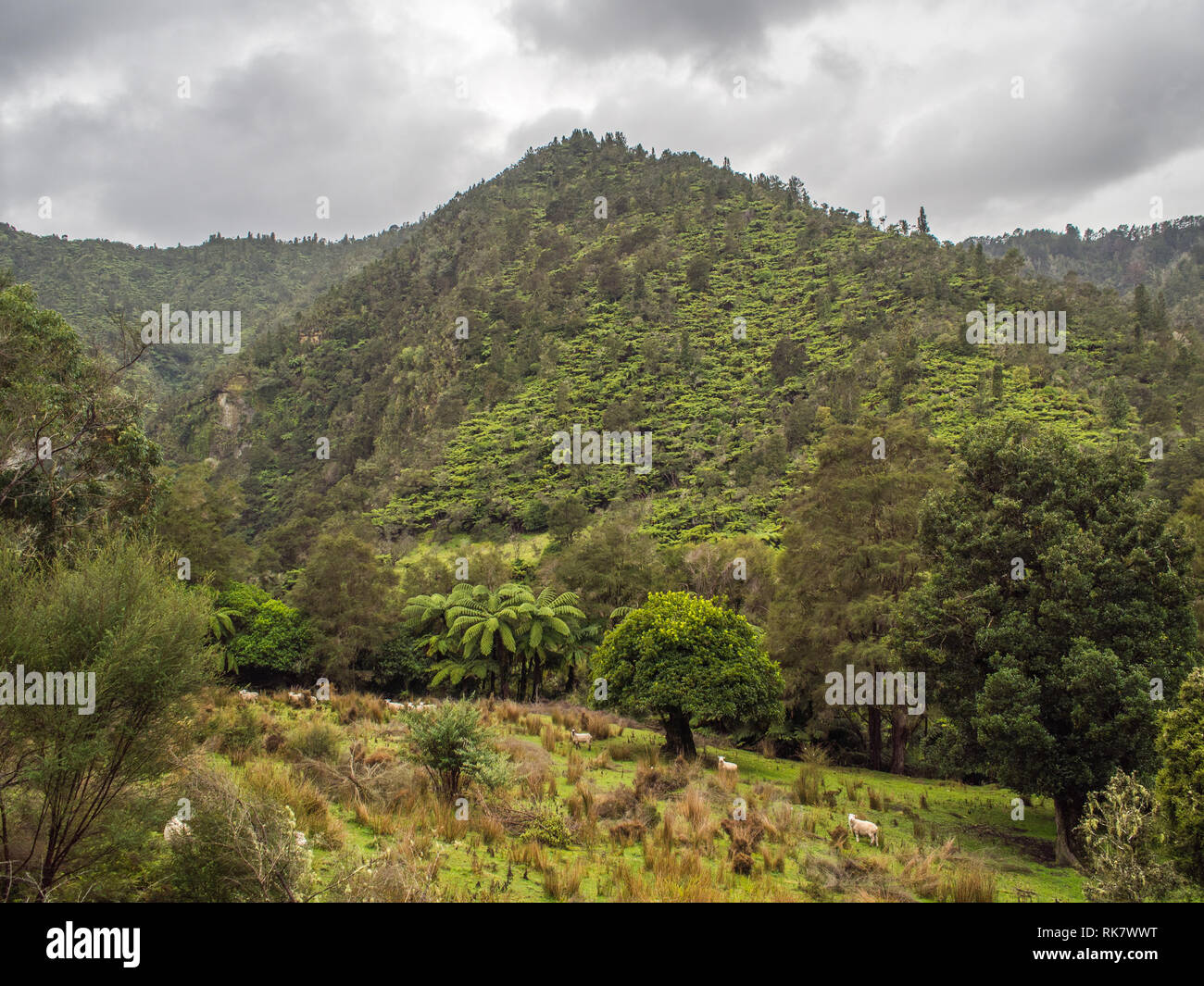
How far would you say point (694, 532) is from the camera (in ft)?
153

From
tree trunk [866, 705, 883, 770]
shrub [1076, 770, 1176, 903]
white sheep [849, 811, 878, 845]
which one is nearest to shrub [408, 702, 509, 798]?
white sheep [849, 811, 878, 845]

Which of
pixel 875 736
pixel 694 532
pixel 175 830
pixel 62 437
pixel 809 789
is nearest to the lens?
pixel 175 830

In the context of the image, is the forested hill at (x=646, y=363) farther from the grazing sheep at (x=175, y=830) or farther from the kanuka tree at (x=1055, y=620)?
the grazing sheep at (x=175, y=830)

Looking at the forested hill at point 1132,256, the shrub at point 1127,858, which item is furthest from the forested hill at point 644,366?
the forested hill at point 1132,256

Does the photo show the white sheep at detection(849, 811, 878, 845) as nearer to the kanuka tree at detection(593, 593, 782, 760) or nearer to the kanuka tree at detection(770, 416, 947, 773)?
the kanuka tree at detection(593, 593, 782, 760)

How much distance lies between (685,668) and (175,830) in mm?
10651

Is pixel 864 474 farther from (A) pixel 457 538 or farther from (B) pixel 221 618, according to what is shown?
(A) pixel 457 538

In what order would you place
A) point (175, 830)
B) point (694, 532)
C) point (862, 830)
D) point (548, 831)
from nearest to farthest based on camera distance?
point (175, 830)
point (548, 831)
point (862, 830)
point (694, 532)

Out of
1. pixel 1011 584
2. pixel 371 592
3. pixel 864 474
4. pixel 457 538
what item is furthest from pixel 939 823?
pixel 457 538

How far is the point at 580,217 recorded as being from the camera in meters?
119

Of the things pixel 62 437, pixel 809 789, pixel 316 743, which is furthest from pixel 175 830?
pixel 62 437

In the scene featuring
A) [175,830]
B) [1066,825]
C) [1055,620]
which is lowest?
[1066,825]

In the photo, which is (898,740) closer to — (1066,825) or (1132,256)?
(1066,825)

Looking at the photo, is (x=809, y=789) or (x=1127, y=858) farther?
(x=809, y=789)
